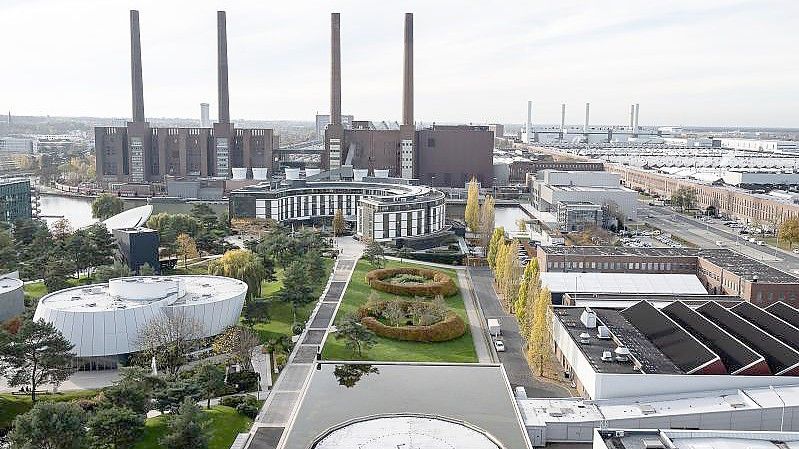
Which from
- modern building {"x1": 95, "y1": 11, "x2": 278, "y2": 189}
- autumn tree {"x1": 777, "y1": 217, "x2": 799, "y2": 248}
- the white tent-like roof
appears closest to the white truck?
the white tent-like roof

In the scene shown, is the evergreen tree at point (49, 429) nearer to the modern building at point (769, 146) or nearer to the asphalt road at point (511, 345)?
the asphalt road at point (511, 345)

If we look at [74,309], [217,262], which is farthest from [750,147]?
[74,309]

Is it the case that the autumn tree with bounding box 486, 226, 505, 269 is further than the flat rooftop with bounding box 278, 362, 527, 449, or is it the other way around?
the autumn tree with bounding box 486, 226, 505, 269

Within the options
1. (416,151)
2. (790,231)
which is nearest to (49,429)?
(790,231)

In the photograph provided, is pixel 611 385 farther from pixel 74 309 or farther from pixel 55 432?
pixel 74 309

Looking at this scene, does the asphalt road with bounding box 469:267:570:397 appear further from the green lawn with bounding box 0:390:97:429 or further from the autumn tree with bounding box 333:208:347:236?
the green lawn with bounding box 0:390:97:429

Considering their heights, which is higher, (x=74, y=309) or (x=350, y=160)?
(x=350, y=160)

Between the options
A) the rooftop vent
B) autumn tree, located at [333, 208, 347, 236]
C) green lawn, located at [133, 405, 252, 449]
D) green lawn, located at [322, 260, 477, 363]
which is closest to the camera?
green lawn, located at [133, 405, 252, 449]

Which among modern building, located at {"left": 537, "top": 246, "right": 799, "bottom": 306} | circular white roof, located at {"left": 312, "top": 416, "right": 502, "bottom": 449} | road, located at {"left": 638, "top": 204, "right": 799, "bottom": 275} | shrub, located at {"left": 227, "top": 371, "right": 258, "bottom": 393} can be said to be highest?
modern building, located at {"left": 537, "top": 246, "right": 799, "bottom": 306}
